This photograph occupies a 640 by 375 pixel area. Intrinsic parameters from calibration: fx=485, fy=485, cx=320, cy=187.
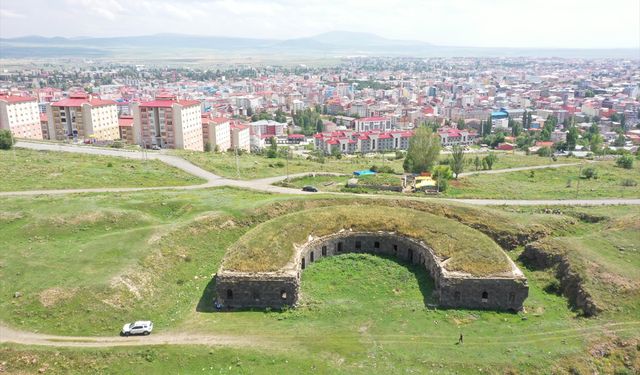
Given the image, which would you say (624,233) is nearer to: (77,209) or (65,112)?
(77,209)

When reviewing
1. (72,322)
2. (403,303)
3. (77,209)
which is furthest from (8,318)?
(403,303)

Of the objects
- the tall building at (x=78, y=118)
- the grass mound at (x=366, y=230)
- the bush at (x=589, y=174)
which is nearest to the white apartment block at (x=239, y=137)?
the tall building at (x=78, y=118)

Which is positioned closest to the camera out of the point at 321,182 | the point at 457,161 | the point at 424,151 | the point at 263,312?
the point at 263,312

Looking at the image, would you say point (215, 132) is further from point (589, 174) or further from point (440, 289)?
point (440, 289)

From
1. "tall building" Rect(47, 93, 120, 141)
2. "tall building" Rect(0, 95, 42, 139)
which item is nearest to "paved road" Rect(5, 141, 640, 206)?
"tall building" Rect(47, 93, 120, 141)

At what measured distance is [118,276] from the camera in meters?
32.5

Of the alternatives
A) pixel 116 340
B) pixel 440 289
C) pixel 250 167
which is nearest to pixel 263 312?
pixel 116 340

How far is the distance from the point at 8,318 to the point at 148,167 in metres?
38.6

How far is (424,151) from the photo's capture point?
238 ft

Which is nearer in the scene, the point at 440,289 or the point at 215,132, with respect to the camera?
the point at 440,289

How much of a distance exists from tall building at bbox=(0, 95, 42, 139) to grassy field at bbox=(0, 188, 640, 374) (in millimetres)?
61022

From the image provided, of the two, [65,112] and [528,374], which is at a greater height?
[65,112]

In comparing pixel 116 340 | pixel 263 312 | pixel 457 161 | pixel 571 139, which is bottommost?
pixel 571 139

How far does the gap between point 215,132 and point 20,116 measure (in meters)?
38.8
